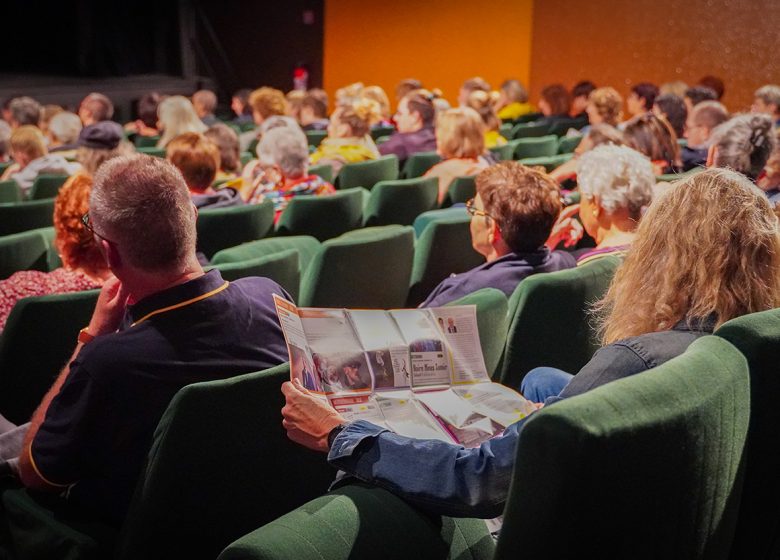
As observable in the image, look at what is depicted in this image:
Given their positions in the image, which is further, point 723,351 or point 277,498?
point 277,498

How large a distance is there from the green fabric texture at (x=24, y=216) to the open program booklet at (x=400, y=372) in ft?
10.3

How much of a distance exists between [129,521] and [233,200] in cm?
287

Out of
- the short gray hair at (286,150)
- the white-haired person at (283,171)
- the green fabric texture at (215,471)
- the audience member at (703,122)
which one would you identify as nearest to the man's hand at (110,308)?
the green fabric texture at (215,471)

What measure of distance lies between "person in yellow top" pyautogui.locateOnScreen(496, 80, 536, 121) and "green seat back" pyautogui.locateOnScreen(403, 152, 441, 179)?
14.2 feet

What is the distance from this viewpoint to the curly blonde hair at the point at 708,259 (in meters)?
1.71

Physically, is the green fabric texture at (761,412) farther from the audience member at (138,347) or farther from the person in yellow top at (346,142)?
the person in yellow top at (346,142)

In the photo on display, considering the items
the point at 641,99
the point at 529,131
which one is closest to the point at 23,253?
the point at 529,131

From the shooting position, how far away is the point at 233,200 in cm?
446

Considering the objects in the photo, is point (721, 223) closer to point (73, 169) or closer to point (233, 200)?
point (233, 200)

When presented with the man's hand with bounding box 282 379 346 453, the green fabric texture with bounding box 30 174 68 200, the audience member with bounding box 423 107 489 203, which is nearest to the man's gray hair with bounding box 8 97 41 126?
the green fabric texture with bounding box 30 174 68 200

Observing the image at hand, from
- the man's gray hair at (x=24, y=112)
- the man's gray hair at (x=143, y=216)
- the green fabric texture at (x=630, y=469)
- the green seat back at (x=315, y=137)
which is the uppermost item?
the man's gray hair at (x=143, y=216)

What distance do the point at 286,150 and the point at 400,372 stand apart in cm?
336

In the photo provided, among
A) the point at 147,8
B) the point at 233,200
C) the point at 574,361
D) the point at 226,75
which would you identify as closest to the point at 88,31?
the point at 147,8

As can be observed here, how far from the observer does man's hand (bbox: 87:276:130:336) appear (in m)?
2.12
